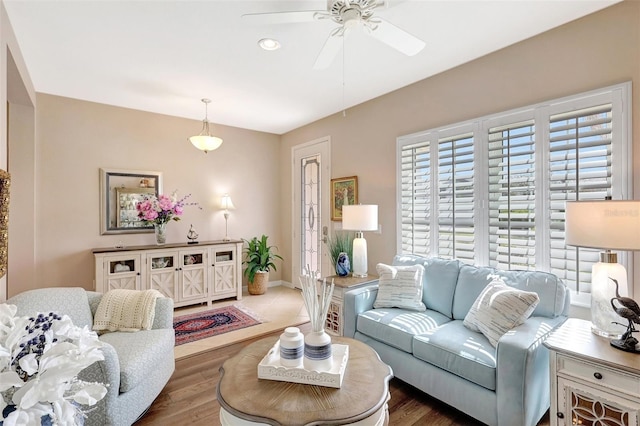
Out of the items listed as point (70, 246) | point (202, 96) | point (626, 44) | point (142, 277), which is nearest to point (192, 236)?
point (142, 277)

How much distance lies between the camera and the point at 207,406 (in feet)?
7.11

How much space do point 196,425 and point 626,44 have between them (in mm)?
3755

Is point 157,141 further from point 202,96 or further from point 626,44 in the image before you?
point 626,44

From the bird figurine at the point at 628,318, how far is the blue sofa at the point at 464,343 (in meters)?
Result: 0.34

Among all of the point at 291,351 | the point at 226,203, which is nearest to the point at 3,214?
the point at 291,351

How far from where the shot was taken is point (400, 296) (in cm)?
273

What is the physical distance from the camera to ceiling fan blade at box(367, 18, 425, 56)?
6.14ft

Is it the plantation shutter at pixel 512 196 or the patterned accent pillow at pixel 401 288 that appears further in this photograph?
the patterned accent pillow at pixel 401 288

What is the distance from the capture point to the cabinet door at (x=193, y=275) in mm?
4254

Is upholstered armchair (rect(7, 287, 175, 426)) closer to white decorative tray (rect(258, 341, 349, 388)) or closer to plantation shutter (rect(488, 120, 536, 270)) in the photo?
white decorative tray (rect(258, 341, 349, 388))

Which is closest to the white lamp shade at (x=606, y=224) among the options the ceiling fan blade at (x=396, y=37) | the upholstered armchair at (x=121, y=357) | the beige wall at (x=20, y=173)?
the ceiling fan blade at (x=396, y=37)

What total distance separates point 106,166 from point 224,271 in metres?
2.10

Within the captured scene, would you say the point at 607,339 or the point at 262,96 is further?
the point at 262,96

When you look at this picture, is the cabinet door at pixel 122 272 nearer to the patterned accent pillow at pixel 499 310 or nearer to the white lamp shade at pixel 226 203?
the white lamp shade at pixel 226 203
